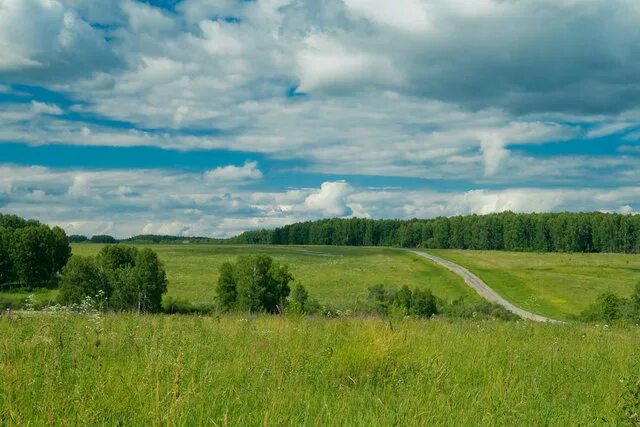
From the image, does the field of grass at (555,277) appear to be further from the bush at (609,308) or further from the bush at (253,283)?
the bush at (253,283)

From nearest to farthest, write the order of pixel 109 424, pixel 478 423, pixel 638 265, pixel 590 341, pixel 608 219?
pixel 109 424 < pixel 478 423 < pixel 590 341 < pixel 638 265 < pixel 608 219

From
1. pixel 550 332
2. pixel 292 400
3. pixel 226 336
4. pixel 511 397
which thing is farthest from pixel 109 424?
pixel 550 332

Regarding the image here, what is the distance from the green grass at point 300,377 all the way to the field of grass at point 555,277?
181 feet

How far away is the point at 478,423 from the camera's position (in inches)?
198

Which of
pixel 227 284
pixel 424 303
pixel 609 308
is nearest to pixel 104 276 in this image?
pixel 227 284

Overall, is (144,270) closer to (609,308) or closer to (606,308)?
(606,308)

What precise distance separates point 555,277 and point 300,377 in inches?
3656

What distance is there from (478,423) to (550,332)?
8479mm

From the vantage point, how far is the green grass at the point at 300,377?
4.78 m

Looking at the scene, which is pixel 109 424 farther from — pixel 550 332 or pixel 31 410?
pixel 550 332

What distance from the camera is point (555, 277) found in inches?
3573

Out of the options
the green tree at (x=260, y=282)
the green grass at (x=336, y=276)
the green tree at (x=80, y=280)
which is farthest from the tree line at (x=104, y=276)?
the green grass at (x=336, y=276)

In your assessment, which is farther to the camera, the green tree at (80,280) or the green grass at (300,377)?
the green tree at (80,280)

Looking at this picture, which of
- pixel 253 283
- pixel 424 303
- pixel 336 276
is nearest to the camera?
pixel 424 303
